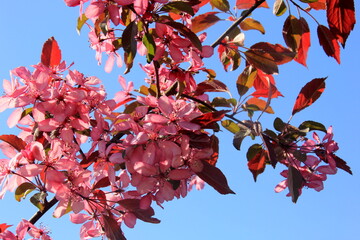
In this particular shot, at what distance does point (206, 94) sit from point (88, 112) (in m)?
0.51

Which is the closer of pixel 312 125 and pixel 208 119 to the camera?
pixel 208 119

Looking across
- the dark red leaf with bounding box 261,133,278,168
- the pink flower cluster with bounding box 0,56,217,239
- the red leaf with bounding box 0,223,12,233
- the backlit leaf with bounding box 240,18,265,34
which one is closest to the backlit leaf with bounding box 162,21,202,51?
the pink flower cluster with bounding box 0,56,217,239

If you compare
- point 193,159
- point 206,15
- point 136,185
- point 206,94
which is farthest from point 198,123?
point 206,15

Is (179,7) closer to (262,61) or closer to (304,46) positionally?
(262,61)

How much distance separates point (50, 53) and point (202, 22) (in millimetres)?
664

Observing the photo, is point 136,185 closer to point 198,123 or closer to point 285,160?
point 198,123

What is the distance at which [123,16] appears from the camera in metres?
1.54

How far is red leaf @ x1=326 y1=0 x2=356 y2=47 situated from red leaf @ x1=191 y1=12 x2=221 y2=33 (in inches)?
20.5

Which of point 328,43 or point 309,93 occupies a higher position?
point 328,43

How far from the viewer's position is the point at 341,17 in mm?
1443

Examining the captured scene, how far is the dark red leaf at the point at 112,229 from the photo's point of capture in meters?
1.47

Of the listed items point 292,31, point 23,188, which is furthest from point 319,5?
point 23,188

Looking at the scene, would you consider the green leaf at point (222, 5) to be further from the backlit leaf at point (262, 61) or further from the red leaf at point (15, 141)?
the red leaf at point (15, 141)

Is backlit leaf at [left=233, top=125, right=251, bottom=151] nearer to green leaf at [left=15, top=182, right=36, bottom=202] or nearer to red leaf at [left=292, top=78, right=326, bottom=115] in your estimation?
red leaf at [left=292, top=78, right=326, bottom=115]
